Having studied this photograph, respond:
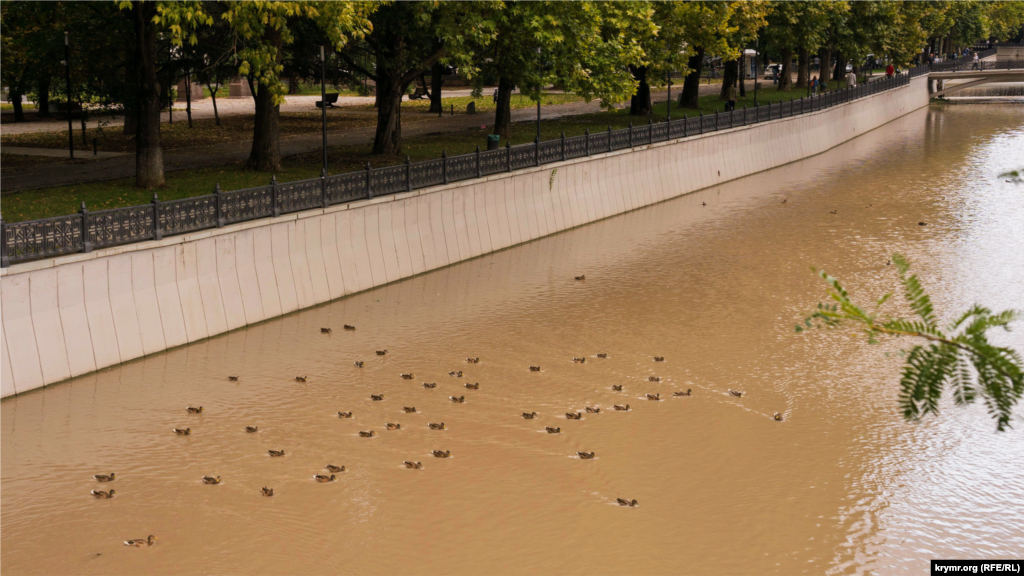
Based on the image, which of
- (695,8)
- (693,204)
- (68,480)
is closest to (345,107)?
(695,8)

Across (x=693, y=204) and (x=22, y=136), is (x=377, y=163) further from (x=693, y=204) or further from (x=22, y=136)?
(x=22, y=136)

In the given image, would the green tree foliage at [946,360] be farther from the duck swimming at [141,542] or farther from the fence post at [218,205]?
the fence post at [218,205]

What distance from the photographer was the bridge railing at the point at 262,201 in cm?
1531

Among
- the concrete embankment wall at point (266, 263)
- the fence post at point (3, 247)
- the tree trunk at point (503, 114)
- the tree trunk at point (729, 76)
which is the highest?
the tree trunk at point (729, 76)

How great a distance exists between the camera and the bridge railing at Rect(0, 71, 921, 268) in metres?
15.3

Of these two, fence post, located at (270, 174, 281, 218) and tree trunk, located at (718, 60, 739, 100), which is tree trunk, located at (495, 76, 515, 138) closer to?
fence post, located at (270, 174, 281, 218)

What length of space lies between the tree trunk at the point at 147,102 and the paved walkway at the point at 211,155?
7.40 feet

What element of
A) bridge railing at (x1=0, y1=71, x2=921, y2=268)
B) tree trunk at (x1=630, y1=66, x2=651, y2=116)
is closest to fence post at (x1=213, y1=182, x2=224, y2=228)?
bridge railing at (x1=0, y1=71, x2=921, y2=268)

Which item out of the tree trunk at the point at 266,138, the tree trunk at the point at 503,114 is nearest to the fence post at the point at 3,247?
the tree trunk at the point at 266,138

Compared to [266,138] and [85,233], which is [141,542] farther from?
[266,138]

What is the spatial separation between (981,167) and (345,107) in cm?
2866

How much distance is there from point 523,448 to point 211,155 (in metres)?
19.2

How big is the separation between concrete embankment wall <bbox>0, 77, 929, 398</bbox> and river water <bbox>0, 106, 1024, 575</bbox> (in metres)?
0.44

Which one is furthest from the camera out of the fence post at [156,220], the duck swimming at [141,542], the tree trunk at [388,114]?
the tree trunk at [388,114]
